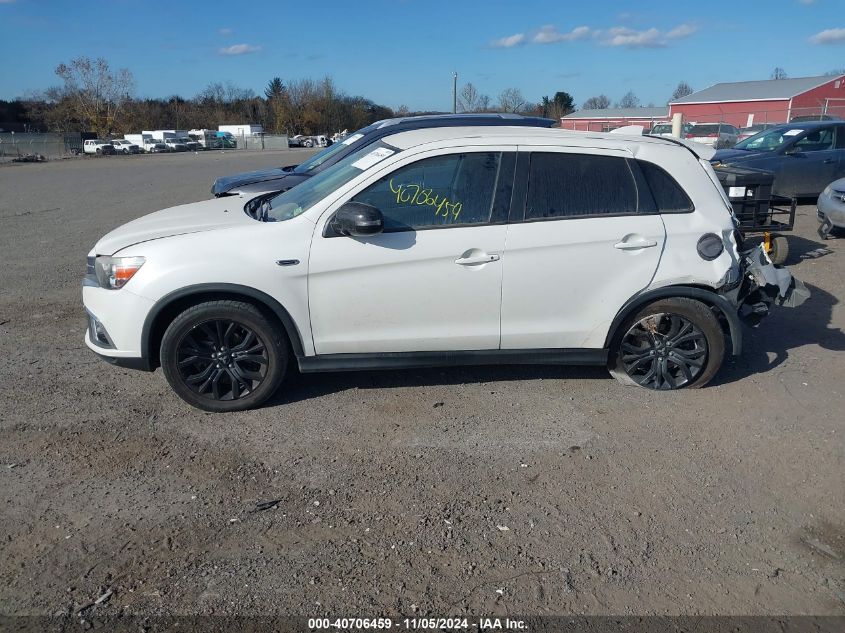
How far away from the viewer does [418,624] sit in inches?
109

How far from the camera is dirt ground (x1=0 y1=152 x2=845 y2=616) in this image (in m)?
2.97

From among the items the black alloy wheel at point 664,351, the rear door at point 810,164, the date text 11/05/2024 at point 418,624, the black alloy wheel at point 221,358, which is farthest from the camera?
the rear door at point 810,164

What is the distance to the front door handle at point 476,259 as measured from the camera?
4.45 m

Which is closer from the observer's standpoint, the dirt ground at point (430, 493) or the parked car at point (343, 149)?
the dirt ground at point (430, 493)

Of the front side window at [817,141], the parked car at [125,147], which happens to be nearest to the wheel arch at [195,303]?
the front side window at [817,141]

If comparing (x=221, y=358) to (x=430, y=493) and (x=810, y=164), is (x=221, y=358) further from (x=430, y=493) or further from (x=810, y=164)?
(x=810, y=164)

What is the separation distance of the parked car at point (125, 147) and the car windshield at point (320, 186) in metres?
72.6

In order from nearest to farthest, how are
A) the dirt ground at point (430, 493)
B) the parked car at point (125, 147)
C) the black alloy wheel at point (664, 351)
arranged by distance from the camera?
1. the dirt ground at point (430, 493)
2. the black alloy wheel at point (664, 351)
3. the parked car at point (125, 147)

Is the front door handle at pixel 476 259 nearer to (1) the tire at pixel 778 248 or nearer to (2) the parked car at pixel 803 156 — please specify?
(1) the tire at pixel 778 248

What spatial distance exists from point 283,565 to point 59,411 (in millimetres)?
2443

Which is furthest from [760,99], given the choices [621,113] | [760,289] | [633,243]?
[633,243]

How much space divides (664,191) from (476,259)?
4.67 feet

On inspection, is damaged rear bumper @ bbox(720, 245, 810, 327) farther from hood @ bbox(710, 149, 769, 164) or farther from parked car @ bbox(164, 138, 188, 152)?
parked car @ bbox(164, 138, 188, 152)

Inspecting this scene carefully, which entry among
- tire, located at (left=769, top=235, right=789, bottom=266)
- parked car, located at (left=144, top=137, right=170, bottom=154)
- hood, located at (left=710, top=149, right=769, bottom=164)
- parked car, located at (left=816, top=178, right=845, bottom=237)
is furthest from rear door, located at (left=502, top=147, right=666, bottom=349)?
parked car, located at (left=144, top=137, right=170, bottom=154)
